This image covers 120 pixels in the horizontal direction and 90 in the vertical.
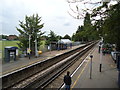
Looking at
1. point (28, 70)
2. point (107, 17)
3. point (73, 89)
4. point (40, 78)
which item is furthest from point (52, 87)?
point (107, 17)

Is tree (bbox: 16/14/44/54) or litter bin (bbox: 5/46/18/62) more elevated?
tree (bbox: 16/14/44/54)

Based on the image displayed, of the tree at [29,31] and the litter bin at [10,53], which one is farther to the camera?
the tree at [29,31]

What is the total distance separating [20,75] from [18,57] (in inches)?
480

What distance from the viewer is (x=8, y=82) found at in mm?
12367

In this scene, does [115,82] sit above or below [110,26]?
below

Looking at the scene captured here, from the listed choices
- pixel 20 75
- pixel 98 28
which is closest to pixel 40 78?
pixel 20 75

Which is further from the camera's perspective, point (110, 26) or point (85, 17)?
point (110, 26)

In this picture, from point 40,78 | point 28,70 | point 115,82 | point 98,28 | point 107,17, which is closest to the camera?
point 107,17

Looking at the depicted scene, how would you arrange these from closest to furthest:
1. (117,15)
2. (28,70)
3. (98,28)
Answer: (117,15)
(98,28)
(28,70)

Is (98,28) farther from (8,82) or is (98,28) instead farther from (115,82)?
(8,82)

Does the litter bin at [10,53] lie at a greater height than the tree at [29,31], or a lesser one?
lesser

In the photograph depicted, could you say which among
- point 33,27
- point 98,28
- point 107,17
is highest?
point 33,27

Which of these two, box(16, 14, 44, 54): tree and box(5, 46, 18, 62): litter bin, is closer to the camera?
box(5, 46, 18, 62): litter bin

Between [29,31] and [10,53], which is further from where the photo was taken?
[29,31]
